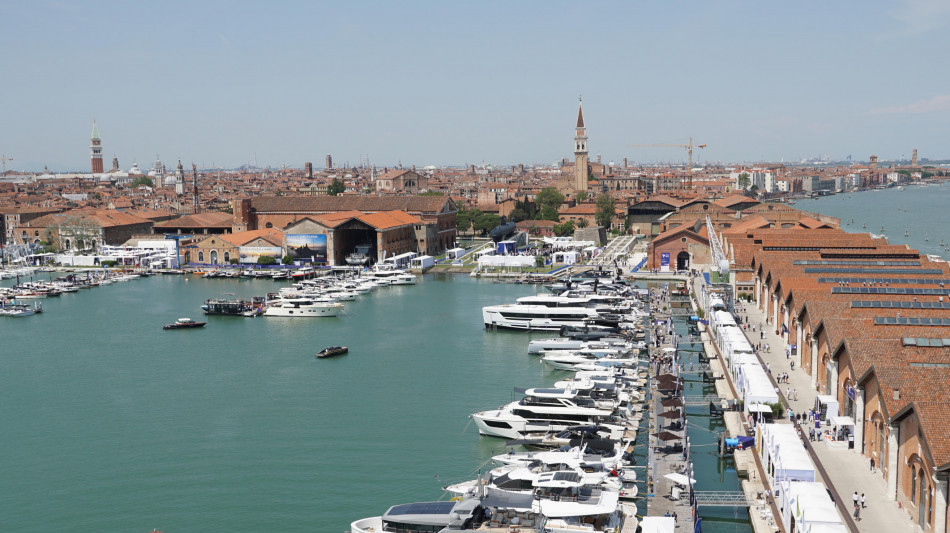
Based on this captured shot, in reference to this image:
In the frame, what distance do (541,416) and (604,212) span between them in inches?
1224

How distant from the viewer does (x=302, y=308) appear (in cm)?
2294

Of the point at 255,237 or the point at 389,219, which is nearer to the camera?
the point at 255,237

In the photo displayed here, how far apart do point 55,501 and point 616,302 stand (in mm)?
13790

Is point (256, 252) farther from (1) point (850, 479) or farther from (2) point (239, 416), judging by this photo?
(1) point (850, 479)

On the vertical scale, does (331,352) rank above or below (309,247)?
below

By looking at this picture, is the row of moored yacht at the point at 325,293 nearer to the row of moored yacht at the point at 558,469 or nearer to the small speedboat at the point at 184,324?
the small speedboat at the point at 184,324

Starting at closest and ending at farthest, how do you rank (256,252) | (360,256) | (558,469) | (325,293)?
(558,469) < (325,293) < (360,256) < (256,252)

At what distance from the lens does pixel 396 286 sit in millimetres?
29062

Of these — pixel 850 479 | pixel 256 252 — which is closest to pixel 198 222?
pixel 256 252

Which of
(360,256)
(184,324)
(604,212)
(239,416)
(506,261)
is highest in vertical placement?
(604,212)

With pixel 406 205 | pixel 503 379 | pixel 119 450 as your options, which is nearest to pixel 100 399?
pixel 119 450

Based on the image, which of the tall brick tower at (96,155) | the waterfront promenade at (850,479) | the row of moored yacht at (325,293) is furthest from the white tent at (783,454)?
the tall brick tower at (96,155)

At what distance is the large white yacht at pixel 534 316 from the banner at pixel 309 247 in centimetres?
1312

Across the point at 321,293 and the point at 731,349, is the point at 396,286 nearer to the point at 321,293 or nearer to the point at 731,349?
the point at 321,293
